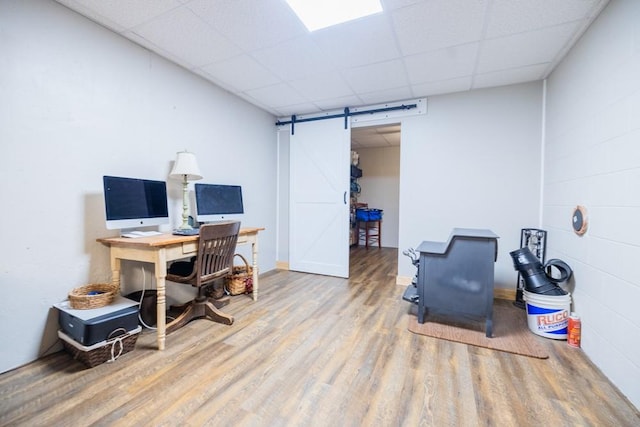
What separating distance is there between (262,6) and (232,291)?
259 centimetres

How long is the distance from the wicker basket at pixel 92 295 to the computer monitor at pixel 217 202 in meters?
0.93

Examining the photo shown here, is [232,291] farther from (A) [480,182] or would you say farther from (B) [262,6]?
(A) [480,182]

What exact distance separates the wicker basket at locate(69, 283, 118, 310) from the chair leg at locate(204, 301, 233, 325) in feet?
2.30

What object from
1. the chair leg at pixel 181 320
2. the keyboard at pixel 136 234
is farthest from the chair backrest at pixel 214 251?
the keyboard at pixel 136 234

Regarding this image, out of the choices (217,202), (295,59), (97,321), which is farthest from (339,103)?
(97,321)

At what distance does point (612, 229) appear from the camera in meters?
1.60

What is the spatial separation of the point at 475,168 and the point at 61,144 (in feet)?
12.3

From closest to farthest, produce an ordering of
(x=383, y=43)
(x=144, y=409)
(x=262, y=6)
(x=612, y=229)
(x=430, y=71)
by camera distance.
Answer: (x=144, y=409)
(x=612, y=229)
(x=262, y=6)
(x=383, y=43)
(x=430, y=71)

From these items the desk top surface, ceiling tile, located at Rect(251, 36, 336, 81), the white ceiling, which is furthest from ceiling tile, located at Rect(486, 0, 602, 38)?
the desk top surface

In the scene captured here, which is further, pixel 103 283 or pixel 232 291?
pixel 232 291

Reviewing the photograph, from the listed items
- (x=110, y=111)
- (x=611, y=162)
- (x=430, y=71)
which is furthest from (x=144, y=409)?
(x=430, y=71)

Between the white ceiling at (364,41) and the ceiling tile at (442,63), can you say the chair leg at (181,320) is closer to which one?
the white ceiling at (364,41)

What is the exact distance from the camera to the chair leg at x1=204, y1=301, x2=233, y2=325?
2255 millimetres

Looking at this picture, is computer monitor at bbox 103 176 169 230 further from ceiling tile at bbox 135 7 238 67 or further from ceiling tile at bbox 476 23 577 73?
ceiling tile at bbox 476 23 577 73
